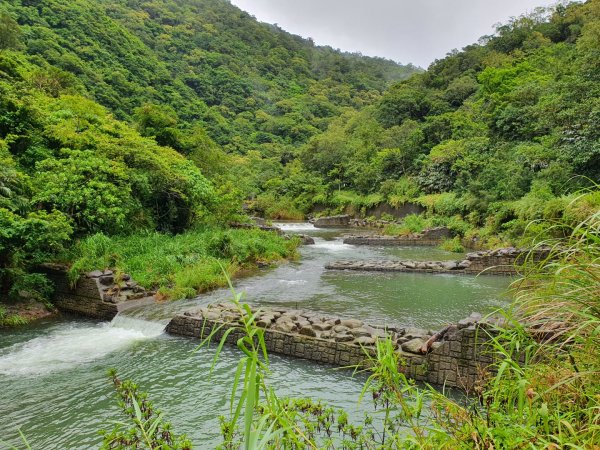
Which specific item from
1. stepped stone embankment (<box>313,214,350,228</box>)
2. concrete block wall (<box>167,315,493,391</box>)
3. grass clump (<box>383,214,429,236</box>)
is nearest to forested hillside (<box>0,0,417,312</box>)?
Answer: concrete block wall (<box>167,315,493,391</box>)

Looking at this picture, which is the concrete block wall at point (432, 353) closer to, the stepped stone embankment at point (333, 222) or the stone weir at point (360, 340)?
the stone weir at point (360, 340)

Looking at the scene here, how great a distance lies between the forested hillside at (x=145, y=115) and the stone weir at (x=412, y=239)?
18.2 feet

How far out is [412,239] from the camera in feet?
64.6

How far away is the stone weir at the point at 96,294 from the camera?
29.1 ft

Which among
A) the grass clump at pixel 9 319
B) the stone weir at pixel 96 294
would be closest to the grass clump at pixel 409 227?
the stone weir at pixel 96 294

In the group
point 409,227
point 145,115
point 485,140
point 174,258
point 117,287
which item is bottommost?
point 409,227

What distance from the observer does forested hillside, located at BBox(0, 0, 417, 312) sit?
33.0 ft

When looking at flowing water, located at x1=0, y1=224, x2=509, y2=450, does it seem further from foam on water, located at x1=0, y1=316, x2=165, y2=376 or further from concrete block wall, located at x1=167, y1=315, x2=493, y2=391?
concrete block wall, located at x1=167, y1=315, x2=493, y2=391

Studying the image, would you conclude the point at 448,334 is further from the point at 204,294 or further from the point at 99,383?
the point at 204,294

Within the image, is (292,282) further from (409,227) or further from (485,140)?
(485,140)

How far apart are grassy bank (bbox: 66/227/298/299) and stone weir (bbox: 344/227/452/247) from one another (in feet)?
21.5

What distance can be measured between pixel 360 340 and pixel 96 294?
21.2 feet

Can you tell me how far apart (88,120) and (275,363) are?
42.2ft

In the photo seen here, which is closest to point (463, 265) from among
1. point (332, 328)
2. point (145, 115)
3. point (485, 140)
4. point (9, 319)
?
point (332, 328)
